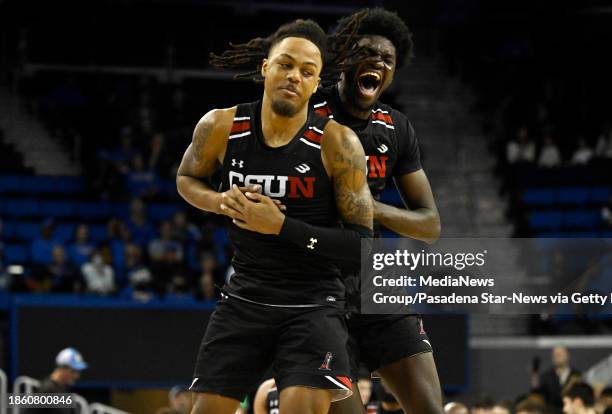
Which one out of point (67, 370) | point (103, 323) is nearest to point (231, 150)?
point (67, 370)

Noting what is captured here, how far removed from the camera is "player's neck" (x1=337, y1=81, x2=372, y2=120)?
20.5ft

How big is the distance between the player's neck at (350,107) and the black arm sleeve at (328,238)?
3.44ft

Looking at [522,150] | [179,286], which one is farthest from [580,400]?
[522,150]

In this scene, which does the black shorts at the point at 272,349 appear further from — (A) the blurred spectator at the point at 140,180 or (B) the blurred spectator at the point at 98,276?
(A) the blurred spectator at the point at 140,180

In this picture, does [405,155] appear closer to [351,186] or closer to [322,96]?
[322,96]

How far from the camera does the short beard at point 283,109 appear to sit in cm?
527

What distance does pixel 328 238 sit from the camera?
5.25m

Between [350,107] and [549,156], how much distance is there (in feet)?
44.8

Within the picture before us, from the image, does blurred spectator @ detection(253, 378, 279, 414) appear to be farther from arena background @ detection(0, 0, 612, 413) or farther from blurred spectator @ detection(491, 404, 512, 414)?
arena background @ detection(0, 0, 612, 413)

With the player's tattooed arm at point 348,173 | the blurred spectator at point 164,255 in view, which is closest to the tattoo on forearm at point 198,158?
the player's tattooed arm at point 348,173

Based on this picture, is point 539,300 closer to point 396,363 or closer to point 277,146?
point 396,363

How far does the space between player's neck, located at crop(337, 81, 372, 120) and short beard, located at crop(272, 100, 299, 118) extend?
0.99m

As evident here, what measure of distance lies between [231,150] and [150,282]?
402 inches

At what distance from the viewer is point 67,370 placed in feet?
40.6
